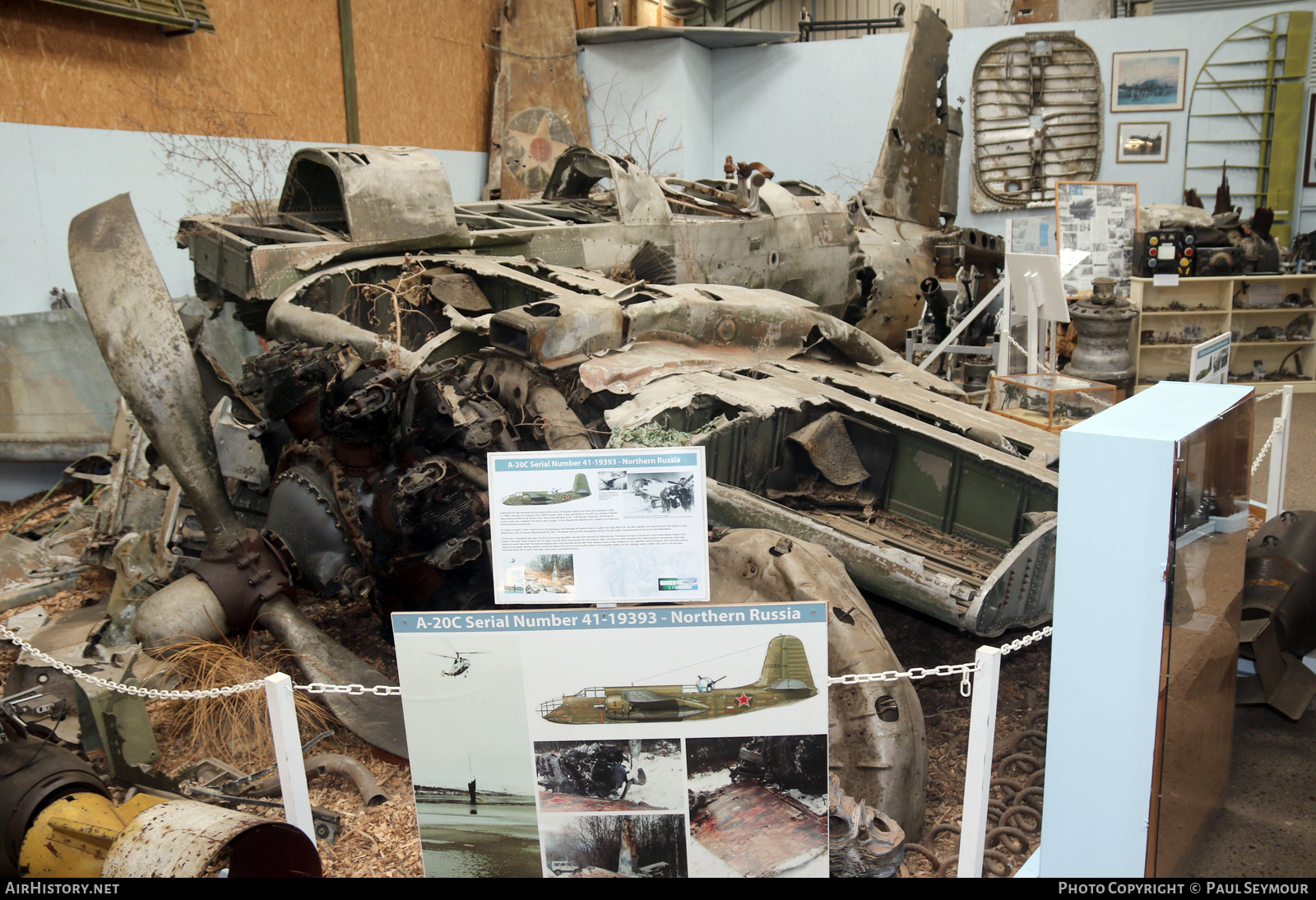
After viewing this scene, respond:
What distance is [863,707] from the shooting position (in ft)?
11.1

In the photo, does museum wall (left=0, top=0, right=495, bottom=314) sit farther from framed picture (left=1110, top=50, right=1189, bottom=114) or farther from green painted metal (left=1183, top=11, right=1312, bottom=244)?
green painted metal (left=1183, top=11, right=1312, bottom=244)

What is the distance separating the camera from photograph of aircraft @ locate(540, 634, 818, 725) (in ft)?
8.13

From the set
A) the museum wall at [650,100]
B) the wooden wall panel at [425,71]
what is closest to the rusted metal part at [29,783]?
the wooden wall panel at [425,71]

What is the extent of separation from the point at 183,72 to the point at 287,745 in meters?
8.22

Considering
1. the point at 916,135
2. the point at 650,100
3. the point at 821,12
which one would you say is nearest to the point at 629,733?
the point at 916,135

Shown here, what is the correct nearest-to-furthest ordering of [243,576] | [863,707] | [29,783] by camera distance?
[29,783], [863,707], [243,576]

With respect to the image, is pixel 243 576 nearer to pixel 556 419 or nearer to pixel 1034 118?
pixel 556 419

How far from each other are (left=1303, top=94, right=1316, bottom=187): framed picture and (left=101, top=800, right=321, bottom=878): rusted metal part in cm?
1390

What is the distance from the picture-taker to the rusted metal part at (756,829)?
2.53 metres

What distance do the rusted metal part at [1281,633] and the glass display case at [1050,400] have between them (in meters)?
2.01

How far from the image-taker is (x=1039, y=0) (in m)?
13.9

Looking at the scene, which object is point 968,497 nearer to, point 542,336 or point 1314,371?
point 542,336

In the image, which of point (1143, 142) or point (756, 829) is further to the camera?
point (1143, 142)

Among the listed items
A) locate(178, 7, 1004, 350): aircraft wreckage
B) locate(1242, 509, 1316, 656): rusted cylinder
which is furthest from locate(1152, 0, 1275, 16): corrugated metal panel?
locate(1242, 509, 1316, 656): rusted cylinder
